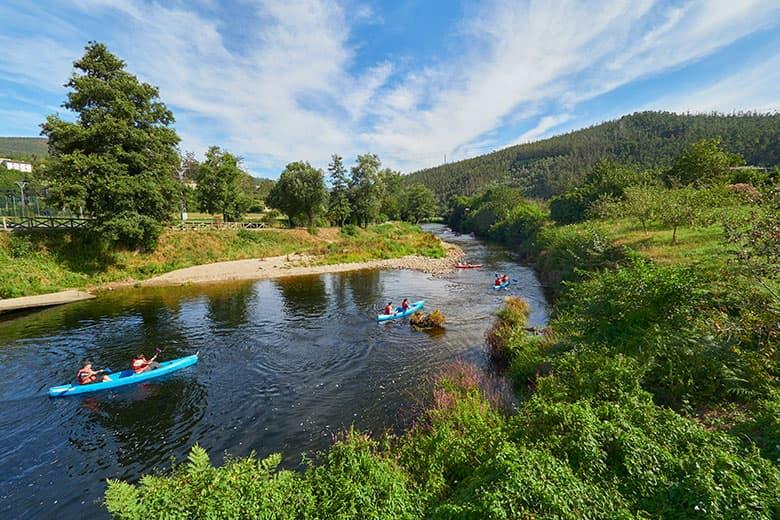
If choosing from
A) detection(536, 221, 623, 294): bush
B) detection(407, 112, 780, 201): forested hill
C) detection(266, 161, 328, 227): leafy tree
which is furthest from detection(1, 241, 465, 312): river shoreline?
detection(407, 112, 780, 201): forested hill

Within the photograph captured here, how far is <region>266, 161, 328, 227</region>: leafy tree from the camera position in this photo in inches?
2154

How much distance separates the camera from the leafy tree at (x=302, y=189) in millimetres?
54719

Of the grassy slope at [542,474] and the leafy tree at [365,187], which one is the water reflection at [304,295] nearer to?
the grassy slope at [542,474]

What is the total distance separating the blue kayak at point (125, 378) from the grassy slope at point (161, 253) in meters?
19.9

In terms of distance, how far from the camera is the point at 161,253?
124 ft

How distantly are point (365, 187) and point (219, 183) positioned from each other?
78.4 feet

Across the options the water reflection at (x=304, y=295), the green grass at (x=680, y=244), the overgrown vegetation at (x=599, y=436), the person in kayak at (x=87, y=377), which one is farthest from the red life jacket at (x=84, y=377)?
the green grass at (x=680, y=244)

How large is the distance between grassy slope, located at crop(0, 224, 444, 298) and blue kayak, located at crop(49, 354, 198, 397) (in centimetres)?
1991

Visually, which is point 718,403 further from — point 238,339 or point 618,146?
point 618,146

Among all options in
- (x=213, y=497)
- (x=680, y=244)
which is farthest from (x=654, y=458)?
(x=680, y=244)

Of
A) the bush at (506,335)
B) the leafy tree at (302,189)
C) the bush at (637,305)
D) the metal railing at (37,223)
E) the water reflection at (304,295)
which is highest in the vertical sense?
the leafy tree at (302,189)

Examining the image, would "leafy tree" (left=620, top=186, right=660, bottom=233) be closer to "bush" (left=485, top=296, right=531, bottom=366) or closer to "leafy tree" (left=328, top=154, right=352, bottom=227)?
"bush" (left=485, top=296, right=531, bottom=366)

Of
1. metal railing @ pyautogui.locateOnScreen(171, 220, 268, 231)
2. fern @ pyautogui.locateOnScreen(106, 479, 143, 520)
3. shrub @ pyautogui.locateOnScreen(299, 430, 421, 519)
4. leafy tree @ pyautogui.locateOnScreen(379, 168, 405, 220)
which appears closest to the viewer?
fern @ pyautogui.locateOnScreen(106, 479, 143, 520)

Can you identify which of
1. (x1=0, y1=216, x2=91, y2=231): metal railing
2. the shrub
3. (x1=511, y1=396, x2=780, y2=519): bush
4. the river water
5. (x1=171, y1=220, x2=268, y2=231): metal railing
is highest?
(x1=0, y1=216, x2=91, y2=231): metal railing
